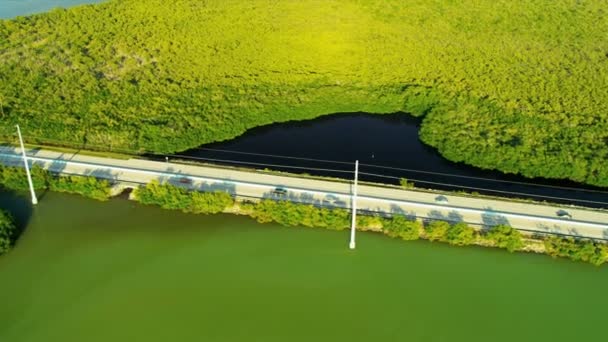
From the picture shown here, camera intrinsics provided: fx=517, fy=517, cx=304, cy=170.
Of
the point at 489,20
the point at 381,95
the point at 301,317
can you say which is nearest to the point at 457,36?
the point at 489,20

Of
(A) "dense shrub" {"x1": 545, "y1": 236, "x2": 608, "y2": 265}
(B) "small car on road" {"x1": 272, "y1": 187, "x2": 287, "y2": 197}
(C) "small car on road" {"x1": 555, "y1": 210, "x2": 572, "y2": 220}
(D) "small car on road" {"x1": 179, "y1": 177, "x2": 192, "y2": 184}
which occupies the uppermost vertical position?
(D) "small car on road" {"x1": 179, "y1": 177, "x2": 192, "y2": 184}

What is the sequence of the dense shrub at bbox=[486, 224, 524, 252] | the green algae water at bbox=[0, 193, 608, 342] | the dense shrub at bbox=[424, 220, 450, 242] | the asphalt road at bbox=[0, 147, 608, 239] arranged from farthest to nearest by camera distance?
1. the asphalt road at bbox=[0, 147, 608, 239]
2. the dense shrub at bbox=[424, 220, 450, 242]
3. the dense shrub at bbox=[486, 224, 524, 252]
4. the green algae water at bbox=[0, 193, 608, 342]

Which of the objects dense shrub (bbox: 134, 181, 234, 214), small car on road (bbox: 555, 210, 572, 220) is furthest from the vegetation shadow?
dense shrub (bbox: 134, 181, 234, 214)

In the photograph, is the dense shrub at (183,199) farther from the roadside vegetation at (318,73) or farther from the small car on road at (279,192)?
the roadside vegetation at (318,73)

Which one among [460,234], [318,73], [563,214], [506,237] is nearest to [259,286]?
[460,234]

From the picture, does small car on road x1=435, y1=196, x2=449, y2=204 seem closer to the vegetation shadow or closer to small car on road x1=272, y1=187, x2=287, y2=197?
the vegetation shadow

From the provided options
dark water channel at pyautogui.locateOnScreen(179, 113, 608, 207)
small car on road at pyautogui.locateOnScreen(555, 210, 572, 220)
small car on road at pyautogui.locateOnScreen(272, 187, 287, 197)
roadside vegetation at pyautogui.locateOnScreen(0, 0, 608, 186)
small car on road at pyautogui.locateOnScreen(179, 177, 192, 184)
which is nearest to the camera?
small car on road at pyautogui.locateOnScreen(555, 210, 572, 220)

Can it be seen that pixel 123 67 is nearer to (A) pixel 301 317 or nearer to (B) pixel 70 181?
(B) pixel 70 181
